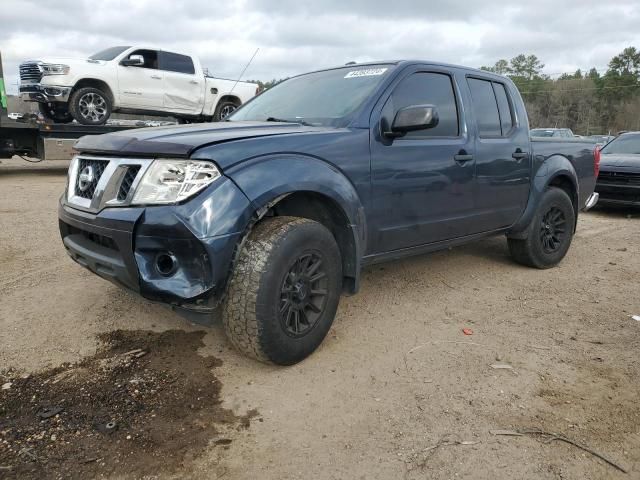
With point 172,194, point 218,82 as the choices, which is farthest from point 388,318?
point 218,82

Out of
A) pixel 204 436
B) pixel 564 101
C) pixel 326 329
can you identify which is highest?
pixel 564 101

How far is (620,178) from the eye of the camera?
28.9ft

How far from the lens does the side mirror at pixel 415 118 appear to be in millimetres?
3225

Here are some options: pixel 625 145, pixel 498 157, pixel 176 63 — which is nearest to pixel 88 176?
pixel 498 157

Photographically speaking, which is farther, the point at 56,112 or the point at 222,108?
the point at 222,108

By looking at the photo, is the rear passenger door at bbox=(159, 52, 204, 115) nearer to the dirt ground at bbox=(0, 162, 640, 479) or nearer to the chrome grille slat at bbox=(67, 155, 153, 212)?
the dirt ground at bbox=(0, 162, 640, 479)

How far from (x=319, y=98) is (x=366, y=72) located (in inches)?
15.6

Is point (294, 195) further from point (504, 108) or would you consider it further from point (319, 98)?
point (504, 108)

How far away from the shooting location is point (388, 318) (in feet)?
12.5

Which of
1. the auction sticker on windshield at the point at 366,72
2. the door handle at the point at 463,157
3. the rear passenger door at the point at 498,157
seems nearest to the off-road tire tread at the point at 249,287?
the auction sticker on windshield at the point at 366,72

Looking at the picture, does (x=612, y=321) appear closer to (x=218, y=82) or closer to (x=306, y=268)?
(x=306, y=268)

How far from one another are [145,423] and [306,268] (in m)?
1.16

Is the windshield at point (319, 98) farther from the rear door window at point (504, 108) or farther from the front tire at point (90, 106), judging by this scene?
the front tire at point (90, 106)

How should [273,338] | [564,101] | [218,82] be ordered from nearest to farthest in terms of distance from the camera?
1. [273,338]
2. [218,82]
3. [564,101]
